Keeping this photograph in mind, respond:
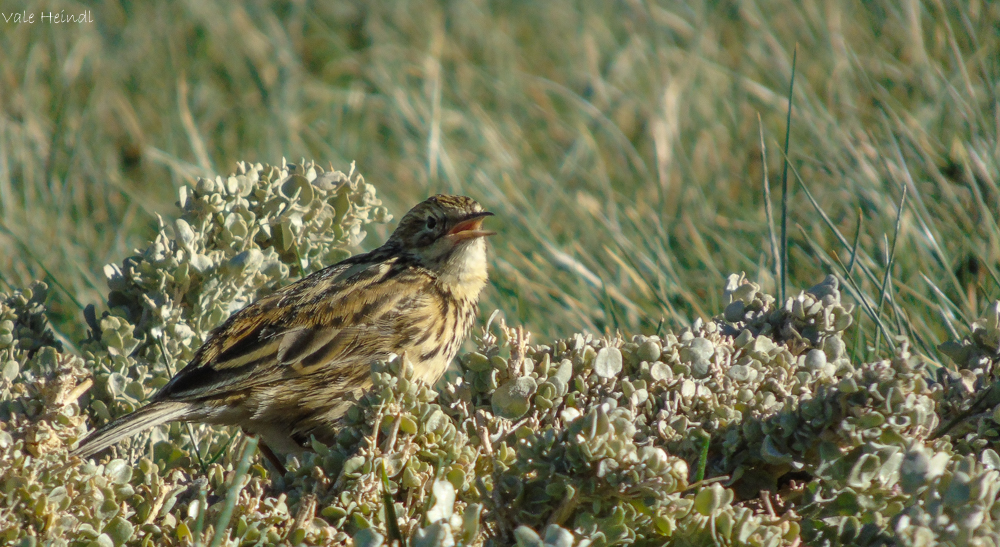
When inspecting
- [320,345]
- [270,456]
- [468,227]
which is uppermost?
[468,227]

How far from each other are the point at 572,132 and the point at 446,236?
290 centimetres

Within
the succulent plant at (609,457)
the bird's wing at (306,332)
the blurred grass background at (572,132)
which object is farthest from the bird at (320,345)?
the blurred grass background at (572,132)

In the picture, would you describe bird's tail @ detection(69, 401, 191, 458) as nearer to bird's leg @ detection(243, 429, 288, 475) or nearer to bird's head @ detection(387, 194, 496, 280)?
bird's leg @ detection(243, 429, 288, 475)

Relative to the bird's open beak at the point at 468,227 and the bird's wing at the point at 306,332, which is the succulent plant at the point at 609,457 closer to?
the bird's wing at the point at 306,332

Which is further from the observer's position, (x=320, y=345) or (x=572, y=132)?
(x=572, y=132)

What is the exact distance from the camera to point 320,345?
3867 mm

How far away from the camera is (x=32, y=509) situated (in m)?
2.30

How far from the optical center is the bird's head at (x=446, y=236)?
439 cm

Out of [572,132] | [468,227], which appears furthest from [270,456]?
[572,132]

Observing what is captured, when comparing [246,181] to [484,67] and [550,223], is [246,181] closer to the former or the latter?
[550,223]

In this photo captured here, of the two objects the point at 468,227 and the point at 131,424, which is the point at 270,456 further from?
the point at 468,227

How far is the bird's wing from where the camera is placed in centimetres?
365

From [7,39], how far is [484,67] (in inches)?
141

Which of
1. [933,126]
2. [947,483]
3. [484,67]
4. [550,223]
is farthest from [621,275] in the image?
[484,67]
